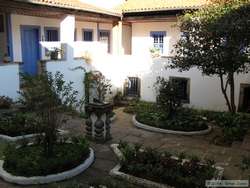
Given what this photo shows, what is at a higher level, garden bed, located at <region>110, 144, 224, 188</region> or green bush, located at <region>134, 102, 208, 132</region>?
green bush, located at <region>134, 102, 208, 132</region>

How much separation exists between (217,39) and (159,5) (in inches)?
281

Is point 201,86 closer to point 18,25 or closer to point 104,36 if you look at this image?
point 104,36

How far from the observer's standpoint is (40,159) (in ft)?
20.2

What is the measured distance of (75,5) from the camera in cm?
1209

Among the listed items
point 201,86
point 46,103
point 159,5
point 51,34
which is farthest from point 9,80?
point 159,5

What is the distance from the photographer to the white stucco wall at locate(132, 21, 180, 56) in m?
15.7

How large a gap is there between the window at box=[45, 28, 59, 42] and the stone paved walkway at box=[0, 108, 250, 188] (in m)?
4.90

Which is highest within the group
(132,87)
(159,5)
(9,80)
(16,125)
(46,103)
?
(159,5)

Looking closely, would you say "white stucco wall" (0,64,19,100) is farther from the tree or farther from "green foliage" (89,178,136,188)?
"green foliage" (89,178,136,188)

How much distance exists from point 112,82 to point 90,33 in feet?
11.3

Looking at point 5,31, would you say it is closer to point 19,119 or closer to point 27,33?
point 27,33

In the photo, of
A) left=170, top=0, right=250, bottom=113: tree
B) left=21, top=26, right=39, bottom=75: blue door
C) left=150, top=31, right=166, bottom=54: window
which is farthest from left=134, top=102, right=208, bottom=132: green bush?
left=150, top=31, right=166, bottom=54: window

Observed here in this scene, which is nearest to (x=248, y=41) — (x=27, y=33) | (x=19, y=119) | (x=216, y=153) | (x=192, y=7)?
(x=216, y=153)

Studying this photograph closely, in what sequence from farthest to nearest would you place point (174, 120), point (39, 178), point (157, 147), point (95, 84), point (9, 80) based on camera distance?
point (95, 84)
point (174, 120)
point (9, 80)
point (157, 147)
point (39, 178)
